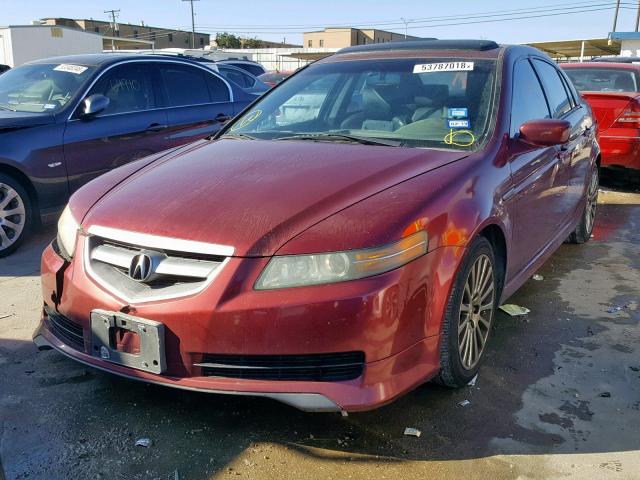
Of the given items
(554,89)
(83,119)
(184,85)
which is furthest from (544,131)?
(184,85)

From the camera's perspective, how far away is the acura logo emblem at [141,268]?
2.46 meters

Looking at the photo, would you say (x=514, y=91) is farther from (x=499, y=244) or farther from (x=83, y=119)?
(x=83, y=119)

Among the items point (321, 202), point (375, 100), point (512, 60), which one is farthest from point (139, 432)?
point (512, 60)

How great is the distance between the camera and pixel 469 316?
9.78 feet

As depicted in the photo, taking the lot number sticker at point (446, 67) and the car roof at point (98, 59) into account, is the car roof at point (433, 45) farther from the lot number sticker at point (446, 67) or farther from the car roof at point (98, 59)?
the car roof at point (98, 59)

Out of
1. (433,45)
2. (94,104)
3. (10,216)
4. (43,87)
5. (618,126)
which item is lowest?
(10,216)

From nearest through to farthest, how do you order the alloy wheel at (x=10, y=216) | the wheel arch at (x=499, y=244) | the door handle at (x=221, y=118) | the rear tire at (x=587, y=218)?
the wheel arch at (x=499, y=244)
the alloy wheel at (x=10, y=216)
the rear tire at (x=587, y=218)
the door handle at (x=221, y=118)

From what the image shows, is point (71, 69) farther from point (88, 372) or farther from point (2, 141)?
point (88, 372)

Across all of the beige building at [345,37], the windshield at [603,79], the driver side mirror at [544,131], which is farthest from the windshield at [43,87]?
the beige building at [345,37]

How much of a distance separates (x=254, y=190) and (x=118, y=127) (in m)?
3.74

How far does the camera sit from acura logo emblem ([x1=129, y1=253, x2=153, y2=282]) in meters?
2.46

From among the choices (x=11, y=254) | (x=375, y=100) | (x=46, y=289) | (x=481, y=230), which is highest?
(x=375, y=100)

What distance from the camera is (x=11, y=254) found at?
17.5 feet

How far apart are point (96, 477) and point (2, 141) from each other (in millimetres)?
3721
